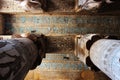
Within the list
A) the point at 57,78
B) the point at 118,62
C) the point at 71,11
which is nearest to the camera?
the point at 118,62

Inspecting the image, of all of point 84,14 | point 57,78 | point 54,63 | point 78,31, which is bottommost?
point 57,78

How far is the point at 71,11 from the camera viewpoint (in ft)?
17.0

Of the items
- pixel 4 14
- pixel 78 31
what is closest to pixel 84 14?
pixel 78 31

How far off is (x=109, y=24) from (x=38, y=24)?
5.74 ft

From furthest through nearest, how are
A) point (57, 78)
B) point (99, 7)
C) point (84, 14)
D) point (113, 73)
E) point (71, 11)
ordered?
point (57, 78) < point (84, 14) < point (71, 11) < point (99, 7) < point (113, 73)

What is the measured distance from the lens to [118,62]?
189 cm

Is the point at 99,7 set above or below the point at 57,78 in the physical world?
above

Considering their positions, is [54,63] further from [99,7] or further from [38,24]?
[99,7]

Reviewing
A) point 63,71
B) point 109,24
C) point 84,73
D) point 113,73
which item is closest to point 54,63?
point 63,71

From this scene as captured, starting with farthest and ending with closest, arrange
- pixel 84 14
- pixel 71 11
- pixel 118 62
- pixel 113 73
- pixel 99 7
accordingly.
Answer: pixel 84 14 → pixel 71 11 → pixel 99 7 → pixel 113 73 → pixel 118 62

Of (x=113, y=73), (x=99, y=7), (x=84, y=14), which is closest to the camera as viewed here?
(x=113, y=73)

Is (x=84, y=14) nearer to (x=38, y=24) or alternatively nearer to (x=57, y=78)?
(x=38, y=24)

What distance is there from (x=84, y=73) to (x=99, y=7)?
218cm

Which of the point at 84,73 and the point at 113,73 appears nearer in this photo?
the point at 113,73
